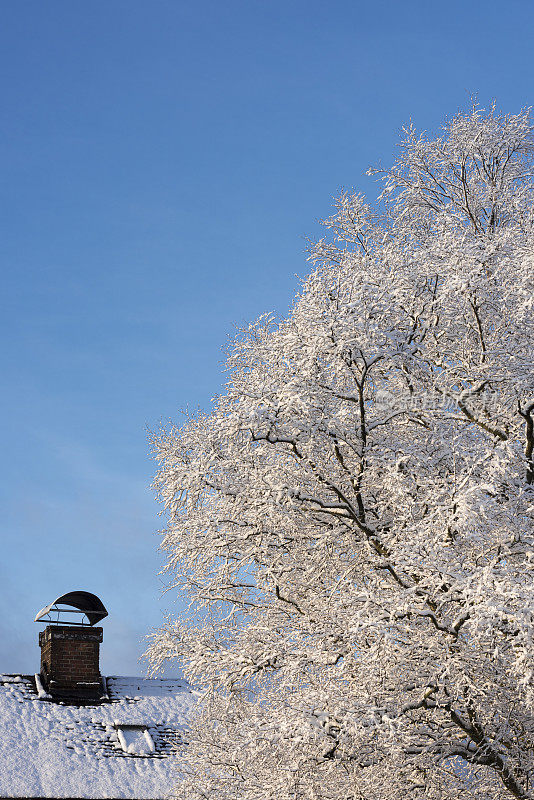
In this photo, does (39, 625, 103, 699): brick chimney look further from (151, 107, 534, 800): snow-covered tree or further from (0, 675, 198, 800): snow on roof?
(151, 107, 534, 800): snow-covered tree

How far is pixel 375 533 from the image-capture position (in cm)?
989

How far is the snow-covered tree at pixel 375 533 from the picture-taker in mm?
8625

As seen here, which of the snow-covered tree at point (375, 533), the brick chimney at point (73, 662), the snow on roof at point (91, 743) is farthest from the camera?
the brick chimney at point (73, 662)

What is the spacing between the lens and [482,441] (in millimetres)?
9500

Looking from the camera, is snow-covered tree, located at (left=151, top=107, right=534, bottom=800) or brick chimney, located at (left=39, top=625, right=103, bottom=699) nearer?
snow-covered tree, located at (left=151, top=107, right=534, bottom=800)

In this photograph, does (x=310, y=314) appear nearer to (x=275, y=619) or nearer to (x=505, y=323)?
(x=505, y=323)

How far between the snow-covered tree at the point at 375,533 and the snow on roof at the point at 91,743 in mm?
3630

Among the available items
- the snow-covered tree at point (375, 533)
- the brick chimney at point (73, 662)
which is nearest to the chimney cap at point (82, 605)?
the brick chimney at point (73, 662)

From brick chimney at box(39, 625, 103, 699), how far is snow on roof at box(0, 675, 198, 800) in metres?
0.40

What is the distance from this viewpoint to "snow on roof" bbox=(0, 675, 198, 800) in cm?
1445

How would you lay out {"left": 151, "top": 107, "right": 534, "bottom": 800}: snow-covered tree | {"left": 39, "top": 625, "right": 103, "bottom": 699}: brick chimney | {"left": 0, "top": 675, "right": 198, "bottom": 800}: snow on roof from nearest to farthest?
{"left": 151, "top": 107, "right": 534, "bottom": 800}: snow-covered tree < {"left": 0, "top": 675, "right": 198, "bottom": 800}: snow on roof < {"left": 39, "top": 625, "right": 103, "bottom": 699}: brick chimney

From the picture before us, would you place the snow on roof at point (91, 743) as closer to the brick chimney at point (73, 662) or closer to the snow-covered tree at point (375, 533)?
the brick chimney at point (73, 662)

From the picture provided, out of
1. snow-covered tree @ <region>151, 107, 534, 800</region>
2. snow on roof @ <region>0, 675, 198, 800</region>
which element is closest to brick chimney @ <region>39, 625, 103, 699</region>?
snow on roof @ <region>0, 675, 198, 800</region>

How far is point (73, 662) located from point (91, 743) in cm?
233
